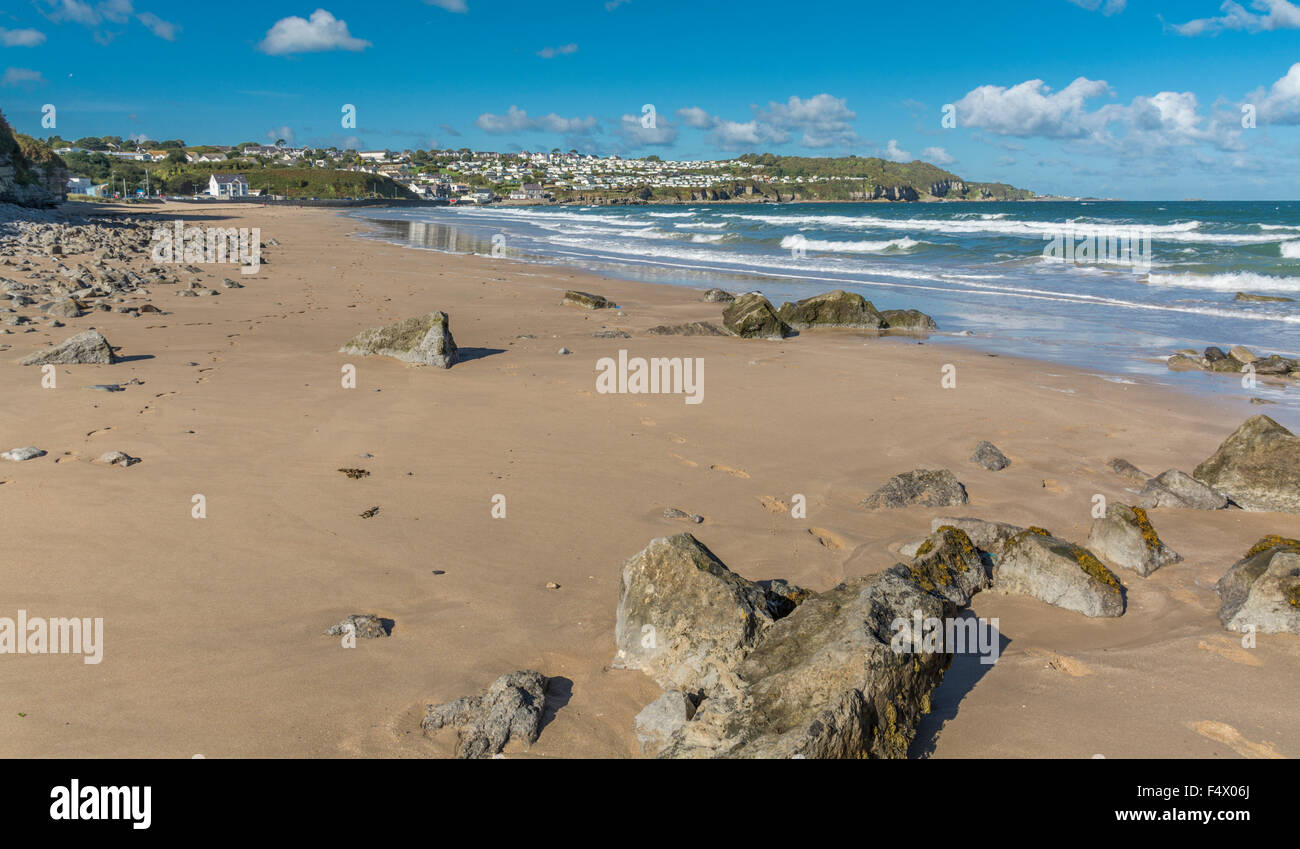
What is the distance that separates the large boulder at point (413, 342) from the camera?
1058 centimetres

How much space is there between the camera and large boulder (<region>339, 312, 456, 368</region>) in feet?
34.7

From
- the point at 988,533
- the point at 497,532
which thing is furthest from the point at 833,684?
the point at 497,532

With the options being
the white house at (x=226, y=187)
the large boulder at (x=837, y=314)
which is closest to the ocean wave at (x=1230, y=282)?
the large boulder at (x=837, y=314)

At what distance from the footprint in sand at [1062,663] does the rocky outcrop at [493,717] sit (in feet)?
8.69

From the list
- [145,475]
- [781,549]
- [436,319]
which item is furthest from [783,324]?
[145,475]

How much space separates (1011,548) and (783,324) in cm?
1027

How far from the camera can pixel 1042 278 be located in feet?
85.8

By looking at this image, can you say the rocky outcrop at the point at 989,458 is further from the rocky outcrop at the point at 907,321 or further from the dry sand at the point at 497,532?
the rocky outcrop at the point at 907,321

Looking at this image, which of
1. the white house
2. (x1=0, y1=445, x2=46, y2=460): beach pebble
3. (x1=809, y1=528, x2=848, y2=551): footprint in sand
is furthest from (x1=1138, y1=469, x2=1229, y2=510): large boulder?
the white house

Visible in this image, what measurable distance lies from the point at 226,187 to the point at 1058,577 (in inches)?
5651

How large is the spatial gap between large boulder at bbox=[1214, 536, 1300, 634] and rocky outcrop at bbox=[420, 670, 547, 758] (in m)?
4.03

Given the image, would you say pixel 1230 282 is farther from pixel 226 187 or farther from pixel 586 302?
pixel 226 187
